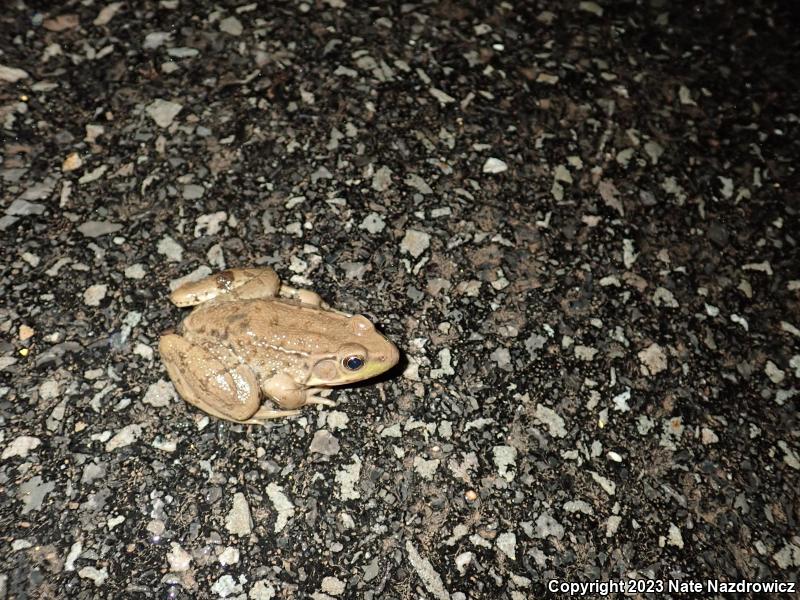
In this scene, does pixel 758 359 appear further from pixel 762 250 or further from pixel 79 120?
pixel 79 120

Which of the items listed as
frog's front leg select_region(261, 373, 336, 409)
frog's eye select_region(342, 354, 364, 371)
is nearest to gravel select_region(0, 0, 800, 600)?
frog's front leg select_region(261, 373, 336, 409)

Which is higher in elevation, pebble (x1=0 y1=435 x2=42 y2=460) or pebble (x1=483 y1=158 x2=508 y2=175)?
pebble (x1=483 y1=158 x2=508 y2=175)

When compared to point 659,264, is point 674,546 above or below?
below

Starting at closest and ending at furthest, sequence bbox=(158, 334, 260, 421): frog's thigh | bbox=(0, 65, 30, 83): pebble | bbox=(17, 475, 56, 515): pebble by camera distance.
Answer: bbox=(17, 475, 56, 515): pebble → bbox=(158, 334, 260, 421): frog's thigh → bbox=(0, 65, 30, 83): pebble

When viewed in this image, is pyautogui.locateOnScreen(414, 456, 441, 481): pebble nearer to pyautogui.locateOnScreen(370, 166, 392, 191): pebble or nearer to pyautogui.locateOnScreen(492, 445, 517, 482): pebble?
pyautogui.locateOnScreen(492, 445, 517, 482): pebble

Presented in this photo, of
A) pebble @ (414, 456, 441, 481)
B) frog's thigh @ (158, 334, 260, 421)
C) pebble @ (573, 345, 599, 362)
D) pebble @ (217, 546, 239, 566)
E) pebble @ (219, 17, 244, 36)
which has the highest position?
pebble @ (219, 17, 244, 36)

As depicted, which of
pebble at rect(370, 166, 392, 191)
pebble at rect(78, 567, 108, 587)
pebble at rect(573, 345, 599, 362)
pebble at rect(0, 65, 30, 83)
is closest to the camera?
pebble at rect(78, 567, 108, 587)

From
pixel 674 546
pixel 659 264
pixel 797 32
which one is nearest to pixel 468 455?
pixel 674 546

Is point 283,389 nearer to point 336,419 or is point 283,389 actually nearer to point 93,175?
point 336,419
